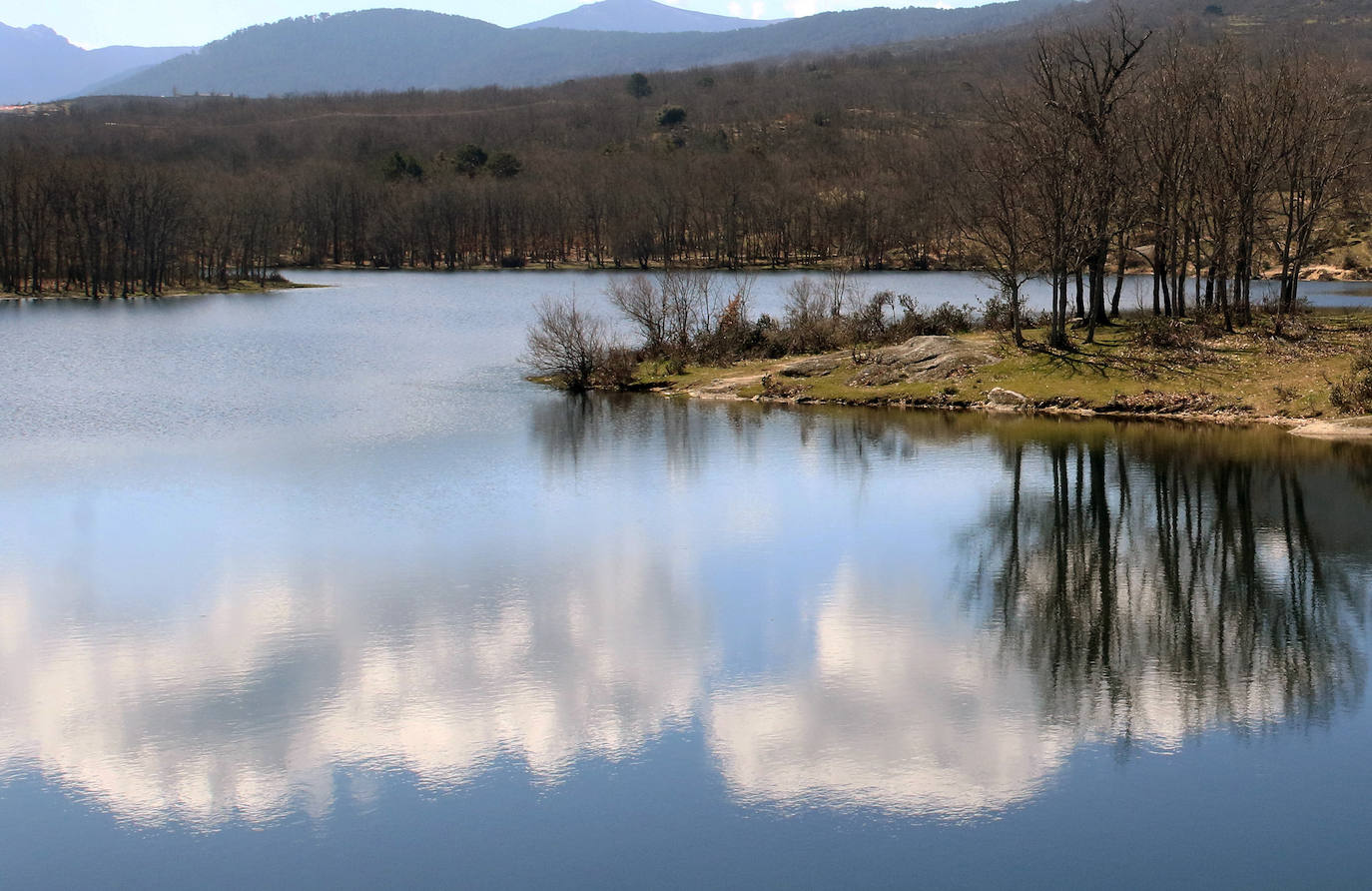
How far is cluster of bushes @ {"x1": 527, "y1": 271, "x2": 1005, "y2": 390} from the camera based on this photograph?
45.3 m

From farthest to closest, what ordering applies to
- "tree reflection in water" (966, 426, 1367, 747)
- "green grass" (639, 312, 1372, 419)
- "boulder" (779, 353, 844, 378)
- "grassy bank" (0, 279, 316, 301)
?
"grassy bank" (0, 279, 316, 301) < "boulder" (779, 353, 844, 378) < "green grass" (639, 312, 1372, 419) < "tree reflection in water" (966, 426, 1367, 747)

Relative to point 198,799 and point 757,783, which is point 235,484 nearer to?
point 198,799

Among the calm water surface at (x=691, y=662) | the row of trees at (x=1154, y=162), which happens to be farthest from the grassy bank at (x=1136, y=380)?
the calm water surface at (x=691, y=662)

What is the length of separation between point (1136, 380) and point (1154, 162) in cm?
1098

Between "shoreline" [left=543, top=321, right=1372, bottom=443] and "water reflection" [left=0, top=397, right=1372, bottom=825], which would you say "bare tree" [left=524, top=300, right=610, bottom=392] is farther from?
"water reflection" [left=0, top=397, right=1372, bottom=825]

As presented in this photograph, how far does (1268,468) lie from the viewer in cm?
2894

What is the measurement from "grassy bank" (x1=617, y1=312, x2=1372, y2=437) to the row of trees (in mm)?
1665

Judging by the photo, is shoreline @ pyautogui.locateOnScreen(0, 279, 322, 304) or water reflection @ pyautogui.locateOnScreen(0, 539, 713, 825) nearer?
water reflection @ pyautogui.locateOnScreen(0, 539, 713, 825)

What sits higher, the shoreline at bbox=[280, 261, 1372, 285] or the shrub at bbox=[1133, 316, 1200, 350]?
the shoreline at bbox=[280, 261, 1372, 285]

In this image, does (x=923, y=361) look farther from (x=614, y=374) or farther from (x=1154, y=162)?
(x=1154, y=162)

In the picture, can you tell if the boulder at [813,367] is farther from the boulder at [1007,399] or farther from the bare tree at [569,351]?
the boulder at [1007,399]

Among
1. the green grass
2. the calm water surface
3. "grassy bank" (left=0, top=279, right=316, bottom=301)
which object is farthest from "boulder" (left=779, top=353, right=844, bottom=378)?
"grassy bank" (left=0, top=279, right=316, bottom=301)

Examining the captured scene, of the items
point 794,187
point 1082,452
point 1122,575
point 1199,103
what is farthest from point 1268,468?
point 794,187

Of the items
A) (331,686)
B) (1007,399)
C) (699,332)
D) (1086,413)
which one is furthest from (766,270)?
(331,686)
